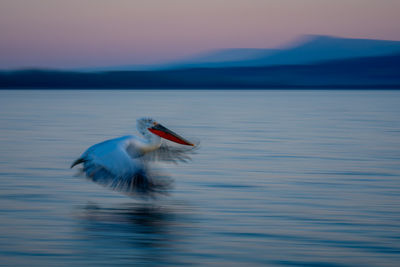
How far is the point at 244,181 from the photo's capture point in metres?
7.14

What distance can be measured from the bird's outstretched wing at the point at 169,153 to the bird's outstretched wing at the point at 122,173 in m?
0.74

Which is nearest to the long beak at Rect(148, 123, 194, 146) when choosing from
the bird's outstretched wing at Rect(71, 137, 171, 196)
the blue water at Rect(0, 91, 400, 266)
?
the blue water at Rect(0, 91, 400, 266)

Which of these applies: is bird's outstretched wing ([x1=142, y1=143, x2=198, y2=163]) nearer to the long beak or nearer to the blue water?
the long beak

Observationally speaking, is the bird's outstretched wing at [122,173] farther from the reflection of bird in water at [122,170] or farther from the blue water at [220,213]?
the blue water at [220,213]

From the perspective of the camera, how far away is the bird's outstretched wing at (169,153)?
6465mm

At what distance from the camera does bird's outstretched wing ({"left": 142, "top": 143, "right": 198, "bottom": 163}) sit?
6.46 metres

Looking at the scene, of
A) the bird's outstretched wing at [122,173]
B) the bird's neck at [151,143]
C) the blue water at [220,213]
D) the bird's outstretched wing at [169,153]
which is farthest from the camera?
the bird's outstretched wing at [169,153]

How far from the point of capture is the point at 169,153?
6.59 metres

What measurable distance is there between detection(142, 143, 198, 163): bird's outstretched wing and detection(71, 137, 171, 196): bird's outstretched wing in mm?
744

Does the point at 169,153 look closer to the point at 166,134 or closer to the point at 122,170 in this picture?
the point at 166,134

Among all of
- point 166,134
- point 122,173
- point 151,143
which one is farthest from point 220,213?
point 166,134

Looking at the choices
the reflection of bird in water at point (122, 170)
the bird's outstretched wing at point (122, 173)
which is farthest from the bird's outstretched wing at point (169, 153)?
the bird's outstretched wing at point (122, 173)

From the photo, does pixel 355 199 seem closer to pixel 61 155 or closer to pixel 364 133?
pixel 61 155

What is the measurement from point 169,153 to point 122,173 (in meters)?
1.15
